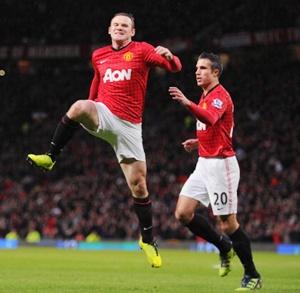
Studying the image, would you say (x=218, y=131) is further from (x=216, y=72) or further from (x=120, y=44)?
(x=120, y=44)

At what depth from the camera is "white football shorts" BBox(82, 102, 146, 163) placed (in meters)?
9.69

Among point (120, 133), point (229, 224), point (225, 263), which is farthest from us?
point (225, 263)

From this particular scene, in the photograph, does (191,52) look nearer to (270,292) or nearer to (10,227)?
(10,227)

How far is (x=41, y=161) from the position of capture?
9438 millimetres

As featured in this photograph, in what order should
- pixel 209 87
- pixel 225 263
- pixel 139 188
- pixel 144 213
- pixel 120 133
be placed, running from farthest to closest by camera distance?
pixel 225 263 → pixel 209 87 → pixel 144 213 → pixel 139 188 → pixel 120 133

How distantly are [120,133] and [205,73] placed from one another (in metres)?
1.45

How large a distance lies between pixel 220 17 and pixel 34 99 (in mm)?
10820

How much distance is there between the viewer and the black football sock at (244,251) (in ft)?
33.3

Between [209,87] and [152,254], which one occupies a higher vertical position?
[209,87]

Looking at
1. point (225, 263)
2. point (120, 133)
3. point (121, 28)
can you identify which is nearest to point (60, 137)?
point (120, 133)

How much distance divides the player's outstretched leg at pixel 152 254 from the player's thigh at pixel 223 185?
2.82 ft

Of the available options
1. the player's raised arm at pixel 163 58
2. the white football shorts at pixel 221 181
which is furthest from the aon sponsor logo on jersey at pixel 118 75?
the white football shorts at pixel 221 181

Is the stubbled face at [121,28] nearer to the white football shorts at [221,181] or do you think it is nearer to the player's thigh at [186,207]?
the white football shorts at [221,181]

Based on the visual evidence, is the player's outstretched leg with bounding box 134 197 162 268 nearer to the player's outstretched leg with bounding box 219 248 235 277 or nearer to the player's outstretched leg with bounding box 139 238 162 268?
the player's outstretched leg with bounding box 139 238 162 268
